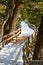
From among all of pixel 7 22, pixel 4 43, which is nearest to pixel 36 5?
pixel 7 22

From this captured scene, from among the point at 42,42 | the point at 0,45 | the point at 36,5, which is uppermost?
the point at 42,42

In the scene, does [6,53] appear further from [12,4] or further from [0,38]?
[12,4]

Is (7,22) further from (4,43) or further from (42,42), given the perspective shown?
(42,42)

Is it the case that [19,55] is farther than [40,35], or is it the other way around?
[19,55]

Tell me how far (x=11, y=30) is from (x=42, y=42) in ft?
31.3

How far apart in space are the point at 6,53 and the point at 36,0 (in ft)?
13.3

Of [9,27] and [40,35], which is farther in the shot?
[9,27]

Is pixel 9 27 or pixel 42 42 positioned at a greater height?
pixel 42 42

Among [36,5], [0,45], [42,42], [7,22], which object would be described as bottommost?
[0,45]

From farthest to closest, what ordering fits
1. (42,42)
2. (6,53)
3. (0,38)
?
1. (0,38)
2. (6,53)
3. (42,42)

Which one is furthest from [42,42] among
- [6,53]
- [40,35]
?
[6,53]

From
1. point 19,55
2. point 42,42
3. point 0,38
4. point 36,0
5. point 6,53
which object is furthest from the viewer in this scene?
point 0,38

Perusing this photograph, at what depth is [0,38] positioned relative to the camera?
15.5 meters

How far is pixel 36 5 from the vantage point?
15062mm
